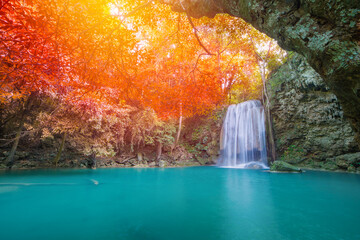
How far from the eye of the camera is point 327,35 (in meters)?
1.84

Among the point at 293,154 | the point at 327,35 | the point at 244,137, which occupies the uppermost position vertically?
the point at 327,35

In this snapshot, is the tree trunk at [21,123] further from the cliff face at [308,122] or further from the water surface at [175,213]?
the cliff face at [308,122]

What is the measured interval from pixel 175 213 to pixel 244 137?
11464 millimetres

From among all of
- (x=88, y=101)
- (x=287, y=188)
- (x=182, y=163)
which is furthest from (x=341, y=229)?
(x=182, y=163)

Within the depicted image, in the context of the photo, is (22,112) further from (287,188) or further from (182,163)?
(287,188)

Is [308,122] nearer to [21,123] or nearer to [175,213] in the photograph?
[175,213]

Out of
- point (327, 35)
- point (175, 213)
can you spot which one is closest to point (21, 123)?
point (175, 213)

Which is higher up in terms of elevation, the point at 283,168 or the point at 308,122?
the point at 308,122

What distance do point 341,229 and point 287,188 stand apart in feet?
10.8

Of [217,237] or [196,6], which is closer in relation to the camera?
[217,237]

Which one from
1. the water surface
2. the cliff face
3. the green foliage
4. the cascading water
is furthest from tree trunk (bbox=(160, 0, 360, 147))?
the green foliage

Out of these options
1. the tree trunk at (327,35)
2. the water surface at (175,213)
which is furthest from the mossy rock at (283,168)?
the tree trunk at (327,35)

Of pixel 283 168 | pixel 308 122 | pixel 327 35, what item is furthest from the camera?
pixel 308 122

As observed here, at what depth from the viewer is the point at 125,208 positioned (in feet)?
13.7
